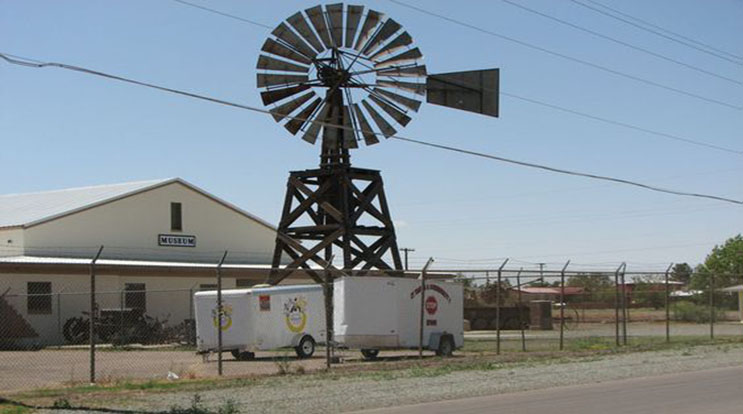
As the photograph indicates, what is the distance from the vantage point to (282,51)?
31.7m

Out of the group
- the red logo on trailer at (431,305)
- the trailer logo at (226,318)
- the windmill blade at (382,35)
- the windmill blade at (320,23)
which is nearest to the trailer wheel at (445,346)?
the red logo on trailer at (431,305)

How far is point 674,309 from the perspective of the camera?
57.8 meters

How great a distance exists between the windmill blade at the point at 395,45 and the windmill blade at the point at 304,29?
5.80 ft

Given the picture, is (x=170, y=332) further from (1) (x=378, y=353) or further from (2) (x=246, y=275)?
(1) (x=378, y=353)

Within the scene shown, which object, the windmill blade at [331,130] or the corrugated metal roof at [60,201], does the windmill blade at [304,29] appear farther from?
the corrugated metal roof at [60,201]

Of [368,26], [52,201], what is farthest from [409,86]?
[52,201]

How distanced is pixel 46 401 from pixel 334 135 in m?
17.2

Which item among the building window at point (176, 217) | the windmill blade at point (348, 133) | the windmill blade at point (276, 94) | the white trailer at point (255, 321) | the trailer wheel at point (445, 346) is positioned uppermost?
the windmill blade at point (276, 94)

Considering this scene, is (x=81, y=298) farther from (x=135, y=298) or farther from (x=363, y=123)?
(x=363, y=123)

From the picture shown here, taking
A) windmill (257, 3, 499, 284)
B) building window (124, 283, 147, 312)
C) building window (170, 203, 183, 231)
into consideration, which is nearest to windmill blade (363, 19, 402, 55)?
windmill (257, 3, 499, 284)

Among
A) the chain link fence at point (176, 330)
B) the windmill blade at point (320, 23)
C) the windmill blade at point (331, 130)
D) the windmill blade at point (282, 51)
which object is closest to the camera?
the chain link fence at point (176, 330)

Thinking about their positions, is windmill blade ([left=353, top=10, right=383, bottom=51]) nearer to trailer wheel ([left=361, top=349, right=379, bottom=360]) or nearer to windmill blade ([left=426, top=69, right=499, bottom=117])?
windmill blade ([left=426, top=69, right=499, bottom=117])

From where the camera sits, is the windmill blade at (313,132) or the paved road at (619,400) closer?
the paved road at (619,400)

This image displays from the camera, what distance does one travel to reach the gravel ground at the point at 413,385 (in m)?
16.0
